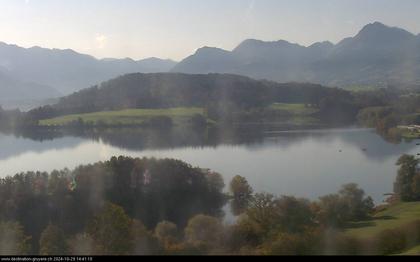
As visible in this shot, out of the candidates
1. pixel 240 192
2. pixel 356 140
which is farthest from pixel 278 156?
pixel 240 192

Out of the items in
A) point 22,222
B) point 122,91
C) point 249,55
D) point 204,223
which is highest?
point 249,55

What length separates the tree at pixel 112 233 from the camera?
6129mm

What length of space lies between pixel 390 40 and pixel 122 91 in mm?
141805

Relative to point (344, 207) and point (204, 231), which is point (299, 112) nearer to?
point (344, 207)

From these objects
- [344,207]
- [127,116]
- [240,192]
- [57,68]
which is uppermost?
[57,68]

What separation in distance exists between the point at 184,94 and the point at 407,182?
44398mm

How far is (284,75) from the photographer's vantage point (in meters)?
135

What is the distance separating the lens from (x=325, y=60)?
151m

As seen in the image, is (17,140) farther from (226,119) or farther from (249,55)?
(249,55)

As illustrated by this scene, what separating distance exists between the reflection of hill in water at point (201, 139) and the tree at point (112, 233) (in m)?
20.4

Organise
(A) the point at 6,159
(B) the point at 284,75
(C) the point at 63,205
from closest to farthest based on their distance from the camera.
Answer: (C) the point at 63,205
(A) the point at 6,159
(B) the point at 284,75

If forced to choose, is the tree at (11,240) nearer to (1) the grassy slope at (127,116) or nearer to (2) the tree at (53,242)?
(2) the tree at (53,242)

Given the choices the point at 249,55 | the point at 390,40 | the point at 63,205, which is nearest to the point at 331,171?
the point at 63,205

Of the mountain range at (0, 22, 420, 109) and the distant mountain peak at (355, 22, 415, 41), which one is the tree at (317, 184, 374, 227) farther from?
the distant mountain peak at (355, 22, 415, 41)
